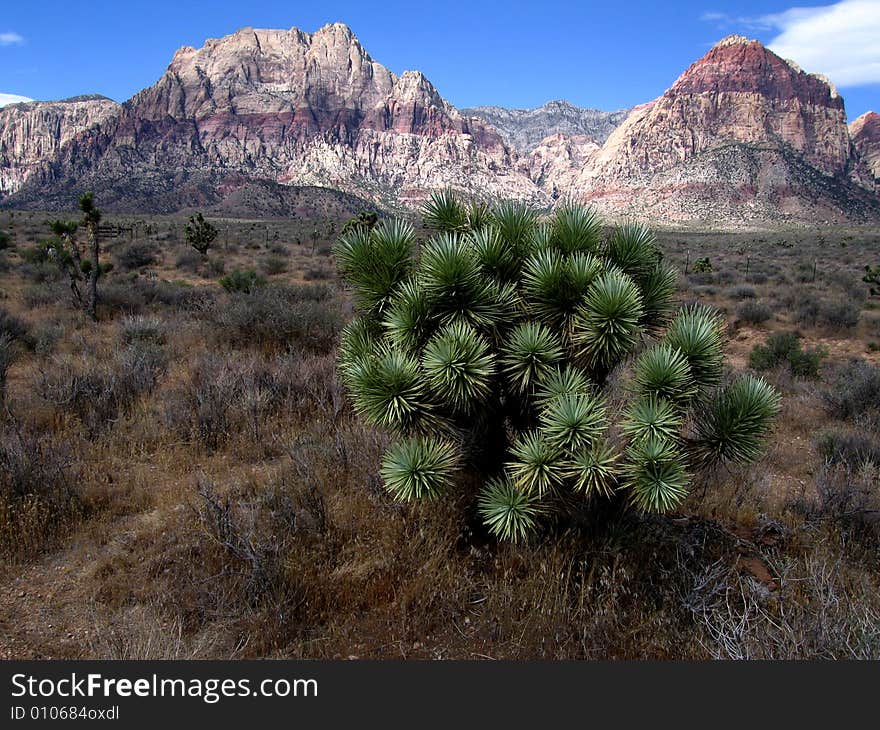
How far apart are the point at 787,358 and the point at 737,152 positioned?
396 feet

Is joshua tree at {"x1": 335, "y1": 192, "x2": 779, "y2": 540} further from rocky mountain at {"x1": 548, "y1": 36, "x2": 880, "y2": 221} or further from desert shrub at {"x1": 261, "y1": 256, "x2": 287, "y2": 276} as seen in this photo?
rocky mountain at {"x1": 548, "y1": 36, "x2": 880, "y2": 221}

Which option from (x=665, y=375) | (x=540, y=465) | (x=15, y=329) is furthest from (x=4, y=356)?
(x=665, y=375)

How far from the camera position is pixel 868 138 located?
154625 millimetres

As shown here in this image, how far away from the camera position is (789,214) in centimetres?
9288

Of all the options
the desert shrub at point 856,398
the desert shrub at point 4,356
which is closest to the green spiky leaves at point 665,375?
the desert shrub at point 856,398

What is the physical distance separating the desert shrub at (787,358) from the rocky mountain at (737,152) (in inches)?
3783

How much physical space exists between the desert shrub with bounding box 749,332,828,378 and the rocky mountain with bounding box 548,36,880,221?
96.1 meters

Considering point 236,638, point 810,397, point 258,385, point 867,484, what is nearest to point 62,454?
point 258,385

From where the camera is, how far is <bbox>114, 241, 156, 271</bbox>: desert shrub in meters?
24.6

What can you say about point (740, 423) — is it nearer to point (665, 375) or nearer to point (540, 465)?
point (665, 375)

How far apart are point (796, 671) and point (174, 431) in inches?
216

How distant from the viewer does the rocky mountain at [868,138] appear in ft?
466

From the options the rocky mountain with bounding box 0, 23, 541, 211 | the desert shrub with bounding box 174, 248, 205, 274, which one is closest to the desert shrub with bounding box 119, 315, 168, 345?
the desert shrub with bounding box 174, 248, 205, 274

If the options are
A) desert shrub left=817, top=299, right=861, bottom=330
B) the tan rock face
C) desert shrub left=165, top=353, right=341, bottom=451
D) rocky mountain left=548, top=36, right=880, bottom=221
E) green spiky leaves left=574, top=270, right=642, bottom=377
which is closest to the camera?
green spiky leaves left=574, top=270, right=642, bottom=377
